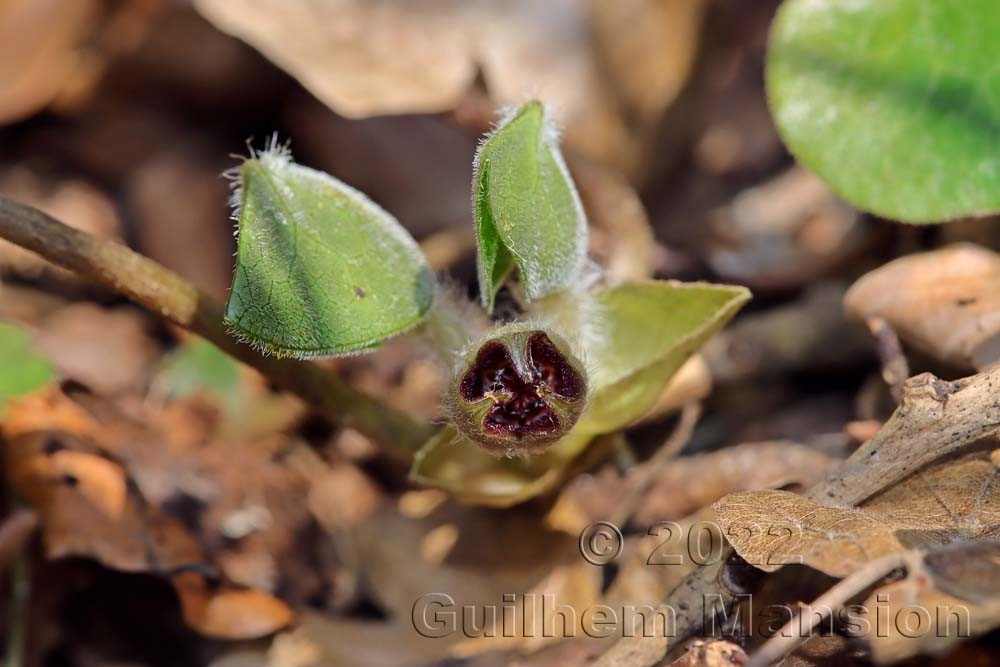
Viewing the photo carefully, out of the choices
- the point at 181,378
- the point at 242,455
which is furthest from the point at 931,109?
the point at 181,378

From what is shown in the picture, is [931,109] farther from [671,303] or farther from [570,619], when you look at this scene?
[570,619]

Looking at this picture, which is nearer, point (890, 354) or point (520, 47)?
point (890, 354)

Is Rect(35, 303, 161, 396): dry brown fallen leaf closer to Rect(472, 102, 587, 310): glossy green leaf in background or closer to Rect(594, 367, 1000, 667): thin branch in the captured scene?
Rect(472, 102, 587, 310): glossy green leaf in background

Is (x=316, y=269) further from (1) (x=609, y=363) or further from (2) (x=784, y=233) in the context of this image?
(2) (x=784, y=233)

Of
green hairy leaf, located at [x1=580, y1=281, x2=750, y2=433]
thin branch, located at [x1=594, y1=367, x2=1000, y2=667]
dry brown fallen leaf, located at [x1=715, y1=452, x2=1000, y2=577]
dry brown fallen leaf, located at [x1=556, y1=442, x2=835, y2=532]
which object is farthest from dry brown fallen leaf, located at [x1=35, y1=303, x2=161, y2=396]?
dry brown fallen leaf, located at [x1=715, y1=452, x2=1000, y2=577]

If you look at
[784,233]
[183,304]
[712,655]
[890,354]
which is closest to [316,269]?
[183,304]

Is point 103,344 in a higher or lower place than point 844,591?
higher

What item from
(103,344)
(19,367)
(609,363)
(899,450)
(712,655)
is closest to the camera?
(712,655)
